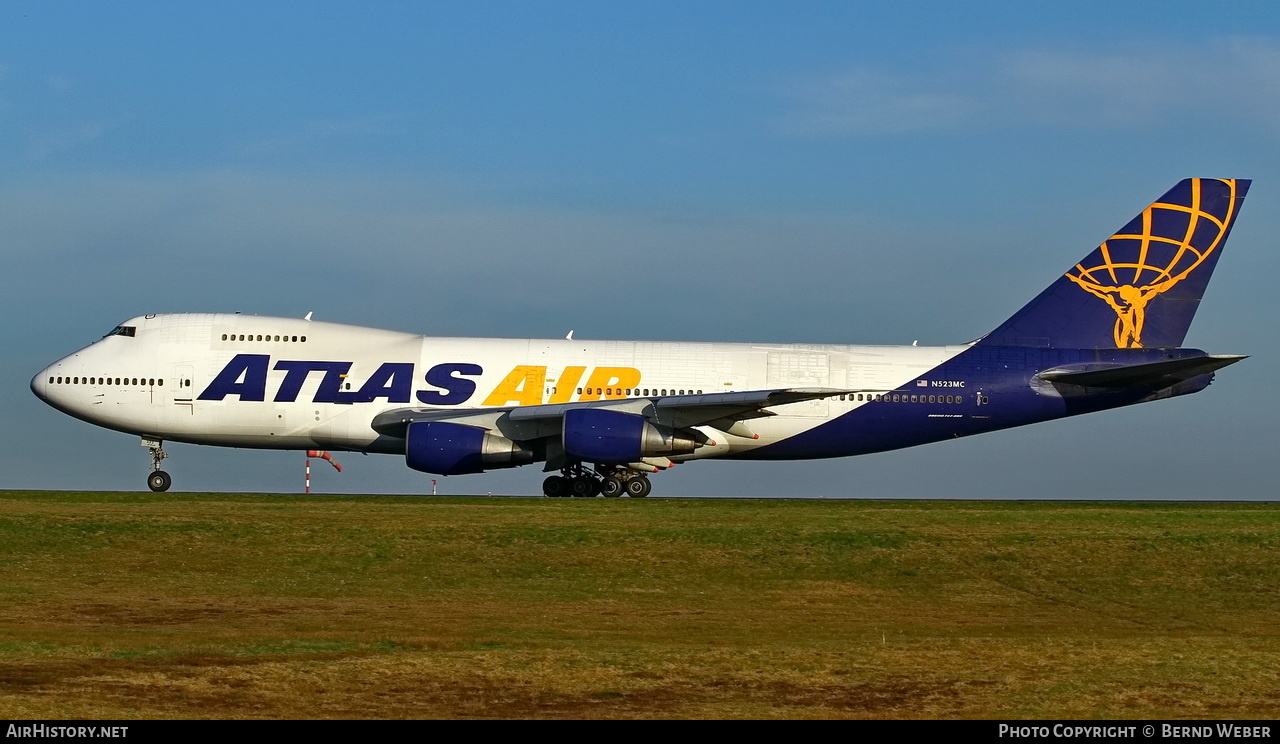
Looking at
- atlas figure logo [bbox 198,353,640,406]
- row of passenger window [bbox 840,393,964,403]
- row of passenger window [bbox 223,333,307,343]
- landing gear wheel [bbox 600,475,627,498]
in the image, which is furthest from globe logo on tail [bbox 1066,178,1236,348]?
row of passenger window [bbox 223,333,307,343]

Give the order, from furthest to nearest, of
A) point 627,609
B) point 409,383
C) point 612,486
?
1. point 409,383
2. point 612,486
3. point 627,609

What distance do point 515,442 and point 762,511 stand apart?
26.6 ft

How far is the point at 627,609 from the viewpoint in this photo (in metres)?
21.8

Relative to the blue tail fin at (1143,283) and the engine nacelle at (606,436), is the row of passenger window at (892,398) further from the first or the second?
the engine nacelle at (606,436)

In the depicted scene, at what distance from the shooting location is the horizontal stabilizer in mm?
36375

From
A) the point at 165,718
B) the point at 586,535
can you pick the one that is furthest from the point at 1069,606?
the point at 165,718

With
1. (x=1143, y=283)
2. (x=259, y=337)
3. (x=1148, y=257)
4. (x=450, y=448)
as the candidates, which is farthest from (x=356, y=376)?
(x=1148, y=257)

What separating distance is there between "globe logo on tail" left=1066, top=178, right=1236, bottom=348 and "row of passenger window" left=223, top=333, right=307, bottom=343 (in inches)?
825

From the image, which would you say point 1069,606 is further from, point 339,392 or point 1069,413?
point 339,392

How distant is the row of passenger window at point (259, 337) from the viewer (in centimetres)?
3881

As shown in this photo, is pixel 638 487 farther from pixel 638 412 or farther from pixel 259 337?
pixel 259 337

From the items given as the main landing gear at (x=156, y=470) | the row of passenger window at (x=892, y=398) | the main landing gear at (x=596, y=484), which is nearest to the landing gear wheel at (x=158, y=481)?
the main landing gear at (x=156, y=470)

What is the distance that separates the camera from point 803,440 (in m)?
39.4

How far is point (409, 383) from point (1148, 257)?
2027cm
